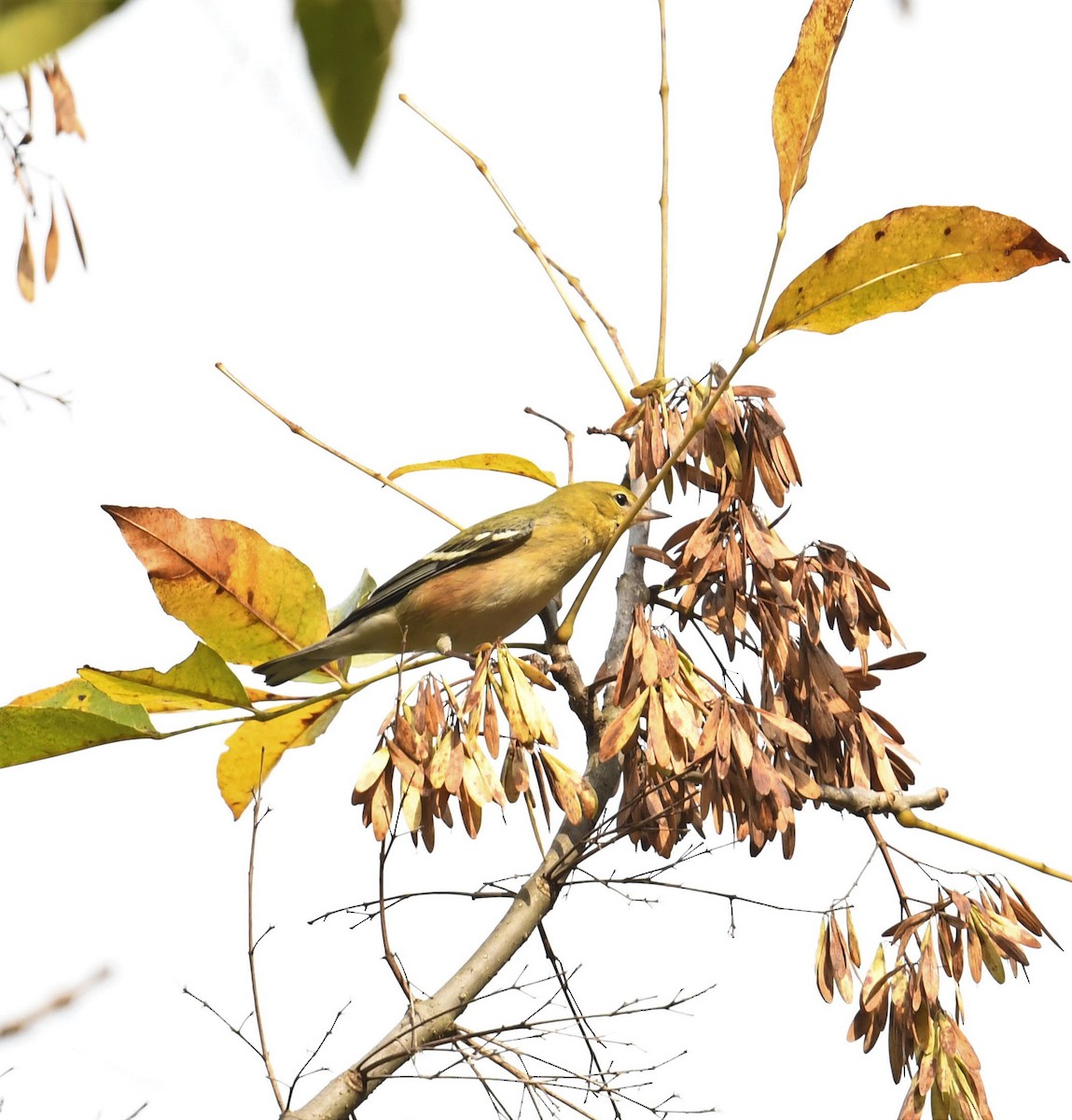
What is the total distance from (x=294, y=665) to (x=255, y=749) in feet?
0.74

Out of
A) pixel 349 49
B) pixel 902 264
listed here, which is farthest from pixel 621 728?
pixel 349 49

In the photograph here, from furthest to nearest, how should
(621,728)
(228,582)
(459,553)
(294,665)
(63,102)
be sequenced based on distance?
(459,553)
(294,665)
(228,582)
(621,728)
(63,102)

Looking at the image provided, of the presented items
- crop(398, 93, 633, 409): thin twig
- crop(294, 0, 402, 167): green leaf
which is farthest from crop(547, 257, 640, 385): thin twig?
crop(294, 0, 402, 167): green leaf

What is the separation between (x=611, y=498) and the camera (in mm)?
4625

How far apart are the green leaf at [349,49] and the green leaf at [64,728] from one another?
153 cm

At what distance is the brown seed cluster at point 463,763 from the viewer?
7.32ft

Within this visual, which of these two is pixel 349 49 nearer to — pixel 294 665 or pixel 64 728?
pixel 64 728

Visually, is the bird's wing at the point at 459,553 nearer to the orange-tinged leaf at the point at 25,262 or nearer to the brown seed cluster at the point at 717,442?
the brown seed cluster at the point at 717,442

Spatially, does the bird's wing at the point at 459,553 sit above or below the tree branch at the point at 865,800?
above

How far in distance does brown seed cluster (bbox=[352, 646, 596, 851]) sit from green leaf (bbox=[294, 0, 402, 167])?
1472mm

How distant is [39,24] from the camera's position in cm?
78

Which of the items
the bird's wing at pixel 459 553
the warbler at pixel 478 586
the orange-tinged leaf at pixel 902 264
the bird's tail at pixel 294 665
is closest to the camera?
the orange-tinged leaf at pixel 902 264

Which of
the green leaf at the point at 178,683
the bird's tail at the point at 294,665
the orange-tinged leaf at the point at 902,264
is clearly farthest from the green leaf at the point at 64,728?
the orange-tinged leaf at the point at 902,264

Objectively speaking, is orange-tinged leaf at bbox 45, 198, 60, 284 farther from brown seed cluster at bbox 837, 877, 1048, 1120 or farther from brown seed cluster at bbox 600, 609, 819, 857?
brown seed cluster at bbox 837, 877, 1048, 1120
